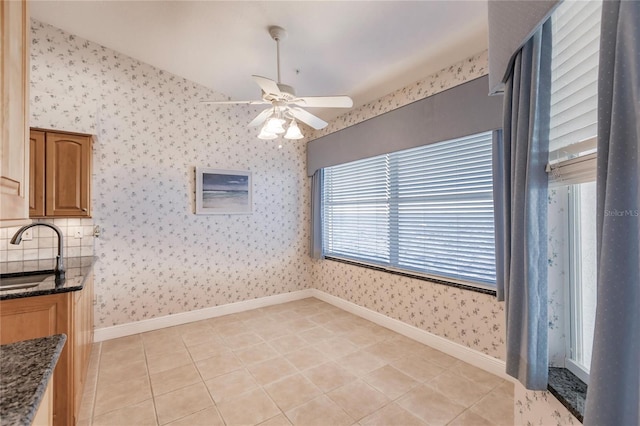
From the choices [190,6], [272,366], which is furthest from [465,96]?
[272,366]

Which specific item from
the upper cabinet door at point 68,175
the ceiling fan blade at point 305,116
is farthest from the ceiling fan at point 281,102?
the upper cabinet door at point 68,175

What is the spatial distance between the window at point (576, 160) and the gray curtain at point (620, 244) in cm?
35

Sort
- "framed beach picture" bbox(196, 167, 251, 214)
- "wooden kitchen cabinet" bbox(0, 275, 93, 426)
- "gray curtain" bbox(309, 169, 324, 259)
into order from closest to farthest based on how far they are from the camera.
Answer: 1. "wooden kitchen cabinet" bbox(0, 275, 93, 426)
2. "framed beach picture" bbox(196, 167, 251, 214)
3. "gray curtain" bbox(309, 169, 324, 259)

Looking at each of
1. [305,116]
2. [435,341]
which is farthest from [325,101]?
[435,341]

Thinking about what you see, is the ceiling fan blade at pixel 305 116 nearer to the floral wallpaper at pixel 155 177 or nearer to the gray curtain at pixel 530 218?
the gray curtain at pixel 530 218

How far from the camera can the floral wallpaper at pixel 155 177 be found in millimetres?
2977

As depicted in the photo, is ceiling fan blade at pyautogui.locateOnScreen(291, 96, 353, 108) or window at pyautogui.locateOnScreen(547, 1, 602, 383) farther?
ceiling fan blade at pyautogui.locateOnScreen(291, 96, 353, 108)

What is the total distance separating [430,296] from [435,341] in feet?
1.41

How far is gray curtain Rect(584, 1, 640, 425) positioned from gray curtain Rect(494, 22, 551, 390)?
0.44m

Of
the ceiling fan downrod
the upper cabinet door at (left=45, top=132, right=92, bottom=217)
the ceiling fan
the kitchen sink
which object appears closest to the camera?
the ceiling fan

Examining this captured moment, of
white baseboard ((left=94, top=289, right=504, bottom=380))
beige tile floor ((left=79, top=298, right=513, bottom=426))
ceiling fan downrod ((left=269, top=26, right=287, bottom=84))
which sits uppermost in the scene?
ceiling fan downrod ((left=269, top=26, right=287, bottom=84))

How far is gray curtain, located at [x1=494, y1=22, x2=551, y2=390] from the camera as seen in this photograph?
121 centimetres

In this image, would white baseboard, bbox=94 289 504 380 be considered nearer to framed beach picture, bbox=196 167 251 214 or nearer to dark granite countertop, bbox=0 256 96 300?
dark granite countertop, bbox=0 256 96 300

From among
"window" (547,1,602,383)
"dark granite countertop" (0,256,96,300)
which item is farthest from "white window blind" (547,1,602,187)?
"dark granite countertop" (0,256,96,300)
